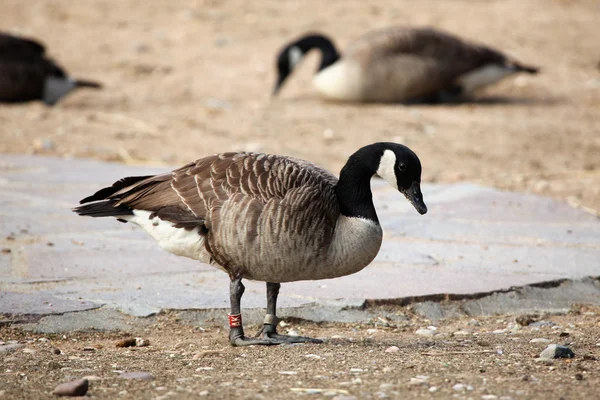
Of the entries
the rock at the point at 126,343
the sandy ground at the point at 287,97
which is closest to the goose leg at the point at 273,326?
the rock at the point at 126,343

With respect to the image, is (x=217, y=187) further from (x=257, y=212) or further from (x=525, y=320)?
(x=525, y=320)

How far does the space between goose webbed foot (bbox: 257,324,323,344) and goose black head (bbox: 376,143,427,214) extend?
2.90 feet

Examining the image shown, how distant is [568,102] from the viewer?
11.6 metres

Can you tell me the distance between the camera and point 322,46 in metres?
11.5

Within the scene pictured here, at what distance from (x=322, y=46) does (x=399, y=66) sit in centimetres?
101

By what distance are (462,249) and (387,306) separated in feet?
3.92

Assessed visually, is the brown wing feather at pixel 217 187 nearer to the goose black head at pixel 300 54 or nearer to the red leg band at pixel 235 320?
the red leg band at pixel 235 320

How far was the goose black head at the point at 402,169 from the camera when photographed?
183 inches

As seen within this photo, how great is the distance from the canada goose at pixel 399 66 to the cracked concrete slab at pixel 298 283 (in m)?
3.87

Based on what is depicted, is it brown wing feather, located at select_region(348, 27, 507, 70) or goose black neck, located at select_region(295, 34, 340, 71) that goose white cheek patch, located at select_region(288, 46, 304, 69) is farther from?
brown wing feather, located at select_region(348, 27, 507, 70)

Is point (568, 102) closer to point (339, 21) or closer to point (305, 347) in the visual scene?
point (339, 21)

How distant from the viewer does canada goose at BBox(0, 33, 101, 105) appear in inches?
412

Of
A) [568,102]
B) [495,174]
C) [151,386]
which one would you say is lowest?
[151,386]

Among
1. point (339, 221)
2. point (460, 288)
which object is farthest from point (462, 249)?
point (339, 221)
